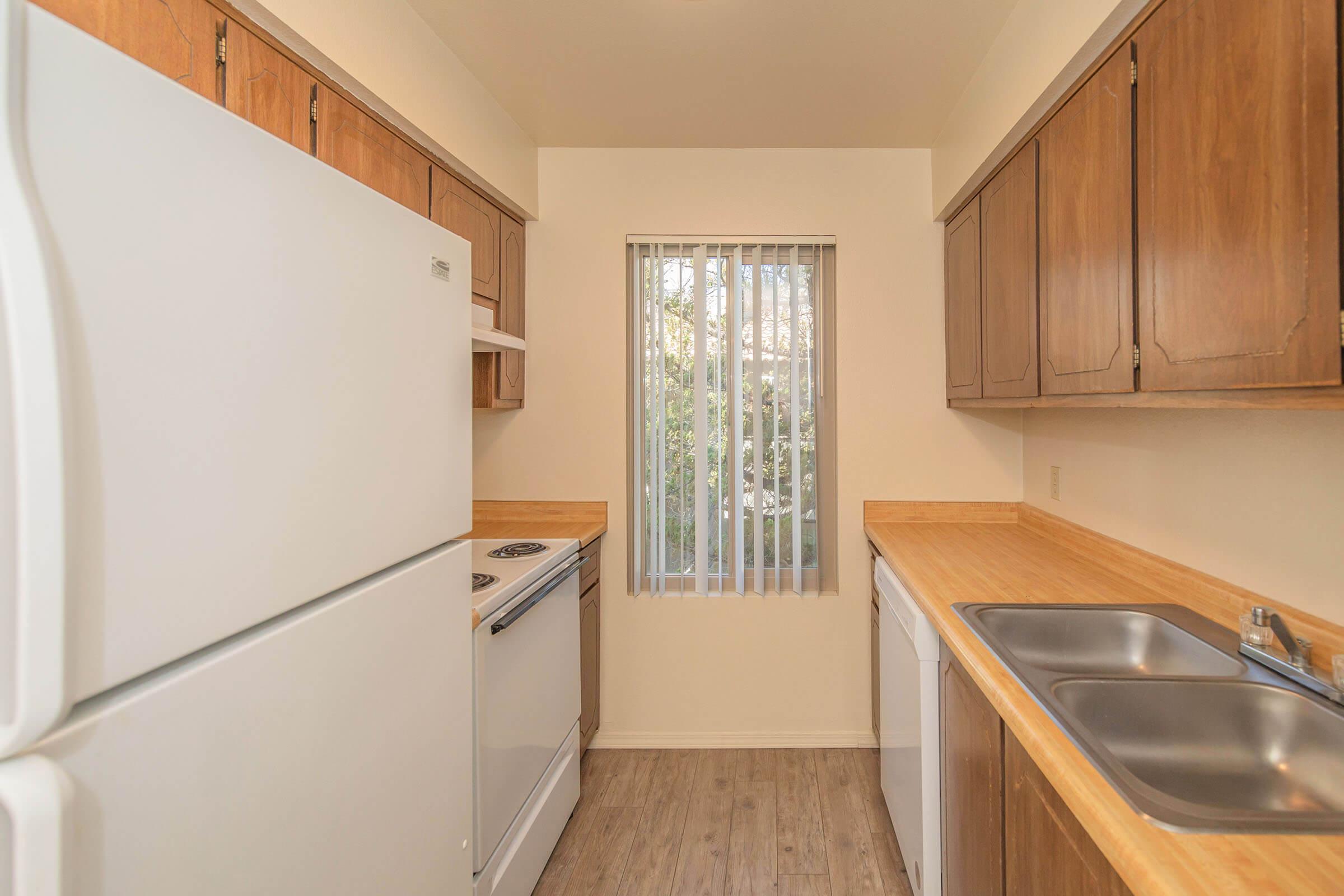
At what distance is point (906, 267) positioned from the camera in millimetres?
2656

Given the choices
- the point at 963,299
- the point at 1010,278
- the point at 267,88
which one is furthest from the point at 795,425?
the point at 267,88

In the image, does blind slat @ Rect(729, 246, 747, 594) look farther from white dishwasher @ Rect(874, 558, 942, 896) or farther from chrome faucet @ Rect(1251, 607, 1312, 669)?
chrome faucet @ Rect(1251, 607, 1312, 669)

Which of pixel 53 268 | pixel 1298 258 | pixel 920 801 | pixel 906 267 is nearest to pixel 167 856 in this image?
pixel 53 268

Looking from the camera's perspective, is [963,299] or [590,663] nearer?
A: [963,299]

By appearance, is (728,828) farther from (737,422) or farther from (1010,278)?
(1010,278)

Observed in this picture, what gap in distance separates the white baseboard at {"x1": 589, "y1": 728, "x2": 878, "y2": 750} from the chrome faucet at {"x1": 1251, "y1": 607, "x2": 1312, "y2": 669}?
1.74m

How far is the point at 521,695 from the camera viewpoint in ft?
5.53

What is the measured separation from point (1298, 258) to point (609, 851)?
2233 mm

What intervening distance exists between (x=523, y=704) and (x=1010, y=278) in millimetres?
1945

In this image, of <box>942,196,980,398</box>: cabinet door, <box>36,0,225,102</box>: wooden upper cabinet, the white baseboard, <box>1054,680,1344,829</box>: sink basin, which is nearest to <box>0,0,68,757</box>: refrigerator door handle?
<box>36,0,225,102</box>: wooden upper cabinet

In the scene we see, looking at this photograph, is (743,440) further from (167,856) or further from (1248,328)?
(167,856)

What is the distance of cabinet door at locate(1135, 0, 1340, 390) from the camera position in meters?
0.83

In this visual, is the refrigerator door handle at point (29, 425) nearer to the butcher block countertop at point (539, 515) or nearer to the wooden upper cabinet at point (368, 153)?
the wooden upper cabinet at point (368, 153)

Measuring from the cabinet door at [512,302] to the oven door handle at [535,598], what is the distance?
0.80 m
